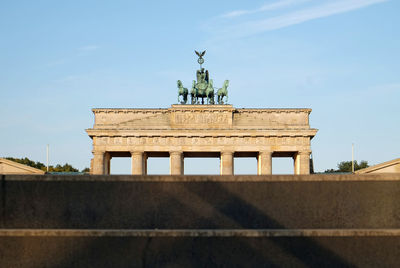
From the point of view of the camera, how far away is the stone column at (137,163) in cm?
5488

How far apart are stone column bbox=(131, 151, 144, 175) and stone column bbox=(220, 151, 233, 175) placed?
872cm

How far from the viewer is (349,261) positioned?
711cm

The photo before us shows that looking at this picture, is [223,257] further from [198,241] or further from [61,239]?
[61,239]

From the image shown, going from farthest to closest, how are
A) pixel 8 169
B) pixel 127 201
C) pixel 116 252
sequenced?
pixel 8 169
pixel 127 201
pixel 116 252

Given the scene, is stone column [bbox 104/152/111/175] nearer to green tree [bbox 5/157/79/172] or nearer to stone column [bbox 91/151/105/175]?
stone column [bbox 91/151/105/175]

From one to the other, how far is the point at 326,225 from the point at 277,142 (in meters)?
48.7

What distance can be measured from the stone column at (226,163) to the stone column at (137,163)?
8.72 m

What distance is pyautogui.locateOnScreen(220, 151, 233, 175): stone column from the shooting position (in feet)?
180

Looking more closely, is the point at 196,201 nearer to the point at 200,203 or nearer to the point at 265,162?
the point at 200,203

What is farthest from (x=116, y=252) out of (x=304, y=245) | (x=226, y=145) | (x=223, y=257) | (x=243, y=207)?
(x=226, y=145)

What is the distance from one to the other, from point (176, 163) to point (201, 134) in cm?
417

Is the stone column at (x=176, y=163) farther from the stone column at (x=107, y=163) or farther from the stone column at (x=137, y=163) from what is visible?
the stone column at (x=107, y=163)

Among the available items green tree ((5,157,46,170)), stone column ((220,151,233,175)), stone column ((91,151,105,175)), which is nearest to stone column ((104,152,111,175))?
stone column ((91,151,105,175))

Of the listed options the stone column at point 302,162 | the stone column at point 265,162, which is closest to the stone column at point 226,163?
the stone column at point 265,162
